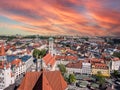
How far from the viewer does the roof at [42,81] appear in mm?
22781

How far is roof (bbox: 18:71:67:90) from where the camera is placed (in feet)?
74.7

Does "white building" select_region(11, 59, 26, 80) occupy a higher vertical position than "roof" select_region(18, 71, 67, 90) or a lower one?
lower

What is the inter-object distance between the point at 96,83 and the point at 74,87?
4.75 metres

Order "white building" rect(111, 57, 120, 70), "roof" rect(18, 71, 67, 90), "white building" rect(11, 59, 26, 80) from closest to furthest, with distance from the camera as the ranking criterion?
"roof" rect(18, 71, 67, 90) → "white building" rect(11, 59, 26, 80) → "white building" rect(111, 57, 120, 70)

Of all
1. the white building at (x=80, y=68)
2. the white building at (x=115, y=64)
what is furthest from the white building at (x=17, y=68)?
the white building at (x=115, y=64)

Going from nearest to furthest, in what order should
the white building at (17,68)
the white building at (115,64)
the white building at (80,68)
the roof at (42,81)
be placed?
1. the roof at (42,81)
2. the white building at (17,68)
3. the white building at (80,68)
4. the white building at (115,64)

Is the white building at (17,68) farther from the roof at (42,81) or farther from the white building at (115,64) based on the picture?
the white building at (115,64)

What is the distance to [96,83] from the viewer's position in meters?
39.6

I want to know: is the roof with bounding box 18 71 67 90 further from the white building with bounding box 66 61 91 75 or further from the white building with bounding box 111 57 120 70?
the white building with bounding box 111 57 120 70

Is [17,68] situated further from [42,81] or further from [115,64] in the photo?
[115,64]

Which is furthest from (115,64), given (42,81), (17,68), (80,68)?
(42,81)

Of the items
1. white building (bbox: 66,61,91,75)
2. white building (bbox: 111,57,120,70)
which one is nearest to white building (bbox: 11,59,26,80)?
white building (bbox: 66,61,91,75)

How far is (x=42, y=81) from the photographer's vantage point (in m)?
22.8

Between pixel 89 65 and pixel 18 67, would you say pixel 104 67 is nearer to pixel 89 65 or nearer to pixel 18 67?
pixel 89 65
